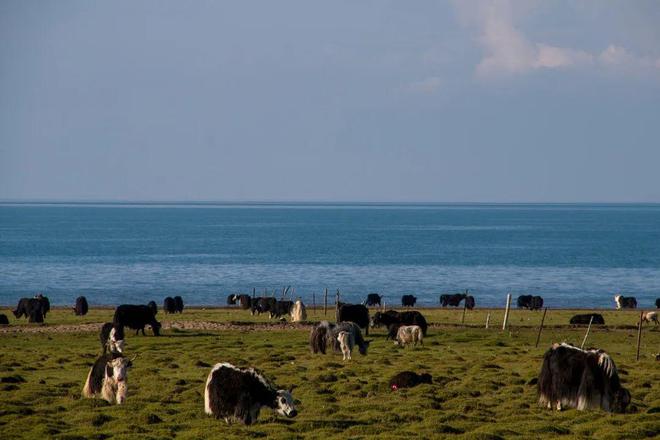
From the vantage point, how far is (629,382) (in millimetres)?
29984

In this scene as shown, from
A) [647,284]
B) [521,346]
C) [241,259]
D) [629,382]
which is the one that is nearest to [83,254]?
[241,259]

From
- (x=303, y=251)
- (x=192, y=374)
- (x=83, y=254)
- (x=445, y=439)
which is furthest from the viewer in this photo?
(x=303, y=251)

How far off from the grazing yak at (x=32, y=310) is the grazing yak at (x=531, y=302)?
115ft

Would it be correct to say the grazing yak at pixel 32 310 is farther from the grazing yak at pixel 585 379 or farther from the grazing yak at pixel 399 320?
the grazing yak at pixel 585 379

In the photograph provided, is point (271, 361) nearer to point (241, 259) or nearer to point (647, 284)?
point (647, 284)

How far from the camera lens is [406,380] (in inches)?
1147

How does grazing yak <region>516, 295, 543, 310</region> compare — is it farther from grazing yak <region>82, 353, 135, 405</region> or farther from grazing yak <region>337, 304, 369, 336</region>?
grazing yak <region>82, 353, 135, 405</region>

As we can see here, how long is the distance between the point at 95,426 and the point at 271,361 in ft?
42.8

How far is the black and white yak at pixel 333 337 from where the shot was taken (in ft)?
121

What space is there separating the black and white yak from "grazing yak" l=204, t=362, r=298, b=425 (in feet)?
44.9

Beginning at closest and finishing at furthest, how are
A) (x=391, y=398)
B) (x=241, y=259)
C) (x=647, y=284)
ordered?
(x=391, y=398) → (x=647, y=284) → (x=241, y=259)

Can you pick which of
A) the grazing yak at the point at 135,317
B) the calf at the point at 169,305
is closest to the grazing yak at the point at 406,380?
the grazing yak at the point at 135,317

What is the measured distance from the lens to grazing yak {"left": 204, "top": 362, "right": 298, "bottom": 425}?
2278 cm

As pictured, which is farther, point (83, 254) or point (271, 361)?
point (83, 254)
